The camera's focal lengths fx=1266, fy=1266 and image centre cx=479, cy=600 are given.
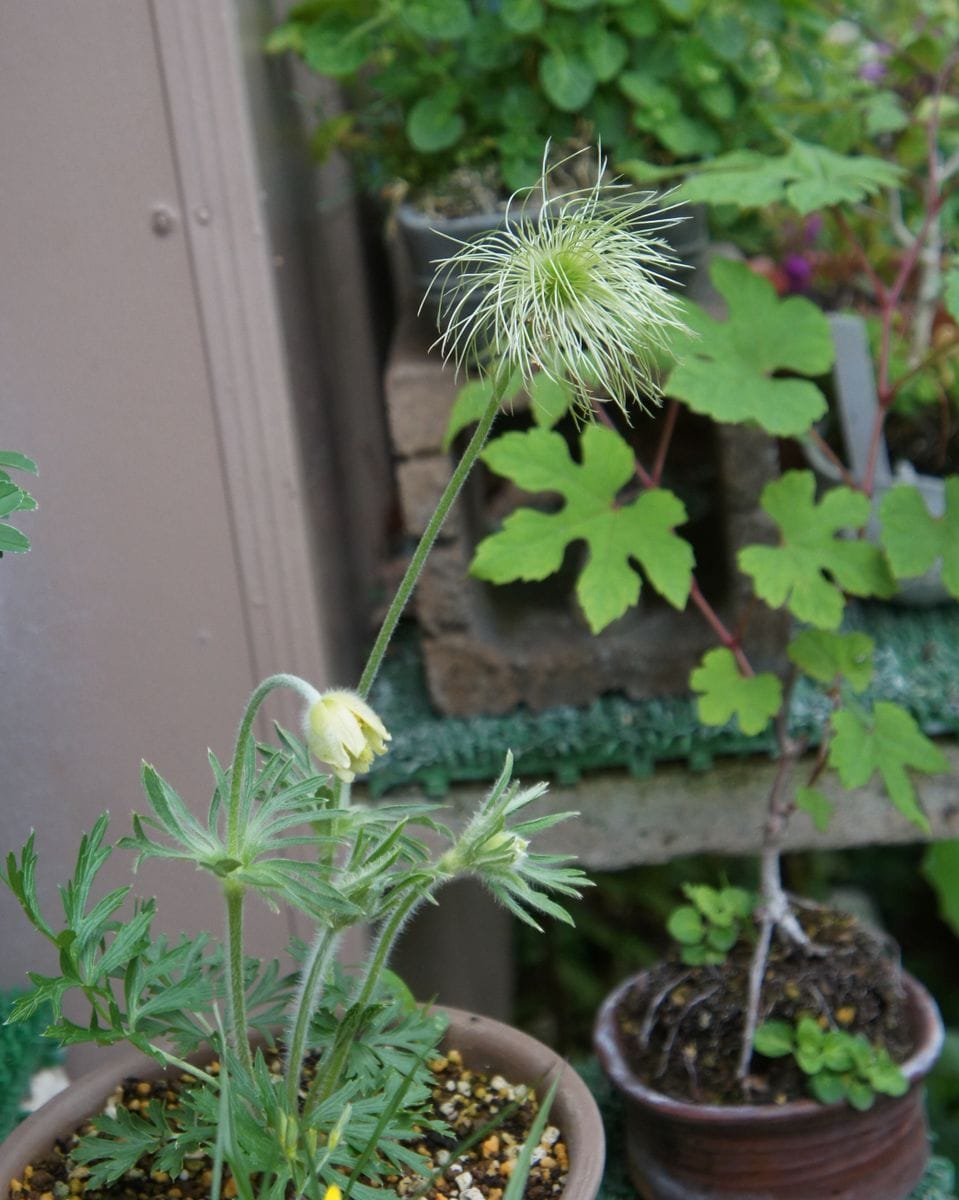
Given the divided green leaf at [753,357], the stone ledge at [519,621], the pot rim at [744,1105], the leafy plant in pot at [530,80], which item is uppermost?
the leafy plant in pot at [530,80]

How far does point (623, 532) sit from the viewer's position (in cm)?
113

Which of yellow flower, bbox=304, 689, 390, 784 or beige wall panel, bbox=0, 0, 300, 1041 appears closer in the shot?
yellow flower, bbox=304, 689, 390, 784

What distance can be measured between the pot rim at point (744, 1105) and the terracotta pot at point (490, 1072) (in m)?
0.24

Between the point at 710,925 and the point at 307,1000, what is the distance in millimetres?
596

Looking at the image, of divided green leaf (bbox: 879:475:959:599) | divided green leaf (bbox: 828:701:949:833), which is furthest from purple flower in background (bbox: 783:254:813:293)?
divided green leaf (bbox: 828:701:949:833)

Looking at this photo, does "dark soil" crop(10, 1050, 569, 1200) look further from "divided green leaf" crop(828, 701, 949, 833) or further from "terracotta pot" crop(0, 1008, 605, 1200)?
"divided green leaf" crop(828, 701, 949, 833)

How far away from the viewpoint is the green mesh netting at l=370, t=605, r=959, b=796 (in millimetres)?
1315

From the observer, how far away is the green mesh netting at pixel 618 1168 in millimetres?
1237

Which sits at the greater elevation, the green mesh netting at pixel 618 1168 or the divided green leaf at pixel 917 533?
the divided green leaf at pixel 917 533

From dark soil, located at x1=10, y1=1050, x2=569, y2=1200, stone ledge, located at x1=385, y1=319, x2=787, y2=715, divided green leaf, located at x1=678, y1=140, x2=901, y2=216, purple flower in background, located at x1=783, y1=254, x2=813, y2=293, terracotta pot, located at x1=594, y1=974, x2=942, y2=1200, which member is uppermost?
divided green leaf, located at x1=678, y1=140, x2=901, y2=216

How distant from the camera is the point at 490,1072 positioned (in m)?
0.96

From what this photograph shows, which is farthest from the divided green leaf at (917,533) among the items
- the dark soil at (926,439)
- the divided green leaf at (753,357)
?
the dark soil at (926,439)

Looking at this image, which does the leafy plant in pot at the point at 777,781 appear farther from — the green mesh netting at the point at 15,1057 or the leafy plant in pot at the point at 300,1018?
the green mesh netting at the point at 15,1057

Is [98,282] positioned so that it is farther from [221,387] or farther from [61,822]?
[61,822]
